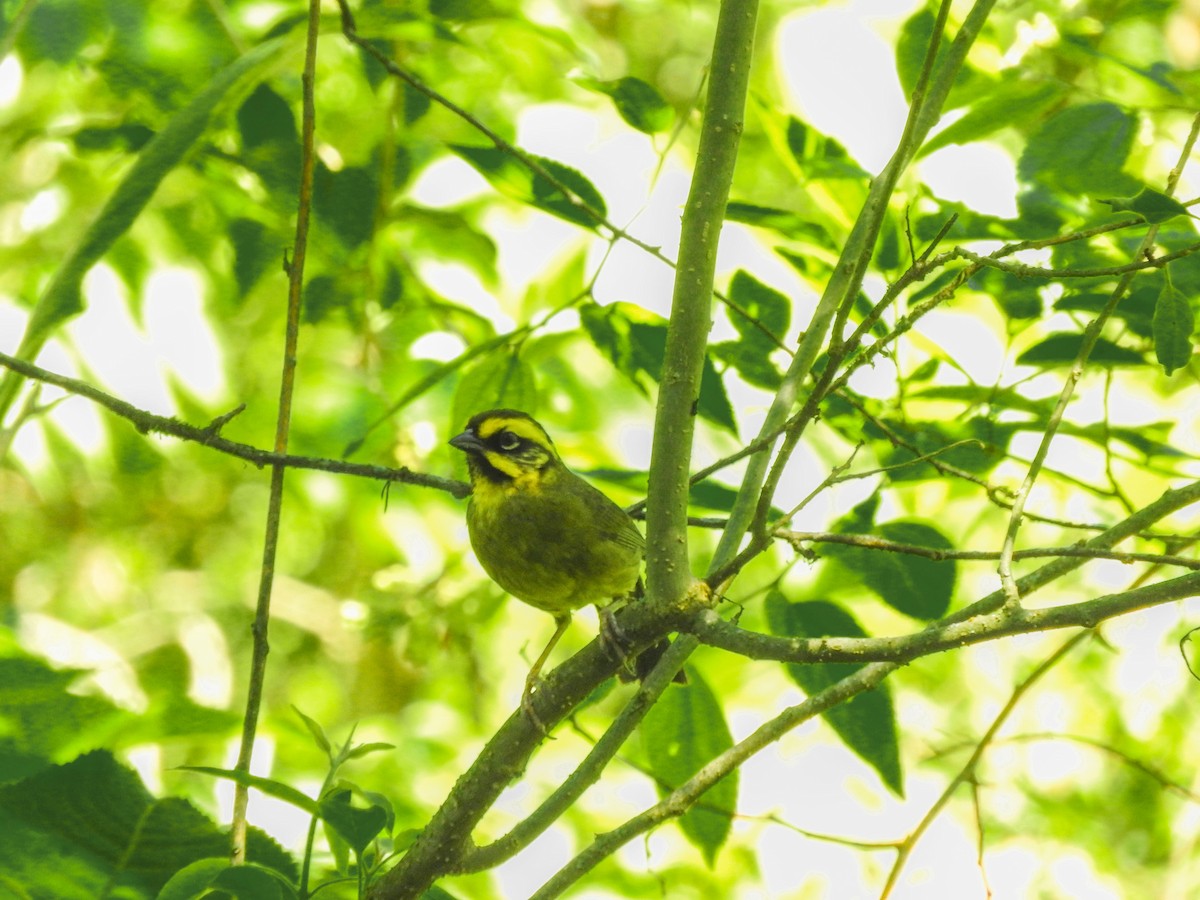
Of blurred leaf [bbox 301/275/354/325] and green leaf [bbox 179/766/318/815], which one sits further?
blurred leaf [bbox 301/275/354/325]

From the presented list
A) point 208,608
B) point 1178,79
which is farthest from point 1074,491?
point 208,608

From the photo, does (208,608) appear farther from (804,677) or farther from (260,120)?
(804,677)

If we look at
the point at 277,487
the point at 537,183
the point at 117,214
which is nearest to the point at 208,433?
the point at 277,487

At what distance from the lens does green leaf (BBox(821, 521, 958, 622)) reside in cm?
257

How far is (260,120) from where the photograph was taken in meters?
3.32

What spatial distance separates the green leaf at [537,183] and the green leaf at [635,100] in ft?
0.64

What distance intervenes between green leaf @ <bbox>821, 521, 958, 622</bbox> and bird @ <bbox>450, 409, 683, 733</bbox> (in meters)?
1.09

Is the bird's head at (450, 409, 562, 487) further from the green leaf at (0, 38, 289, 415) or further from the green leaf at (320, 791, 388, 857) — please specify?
the green leaf at (320, 791, 388, 857)

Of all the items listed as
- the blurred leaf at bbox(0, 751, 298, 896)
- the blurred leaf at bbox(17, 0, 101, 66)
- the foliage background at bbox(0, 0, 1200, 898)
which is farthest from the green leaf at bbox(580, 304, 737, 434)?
the blurred leaf at bbox(17, 0, 101, 66)

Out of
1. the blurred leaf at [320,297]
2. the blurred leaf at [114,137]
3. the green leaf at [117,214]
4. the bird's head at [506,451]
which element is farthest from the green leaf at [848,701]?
the blurred leaf at [114,137]

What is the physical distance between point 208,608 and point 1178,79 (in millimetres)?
5269

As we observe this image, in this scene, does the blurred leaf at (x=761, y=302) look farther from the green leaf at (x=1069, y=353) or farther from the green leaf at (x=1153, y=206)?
the green leaf at (x=1153, y=206)

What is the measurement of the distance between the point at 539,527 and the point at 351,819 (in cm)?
180

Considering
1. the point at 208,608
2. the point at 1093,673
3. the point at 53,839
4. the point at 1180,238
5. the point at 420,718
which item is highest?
the point at 208,608
